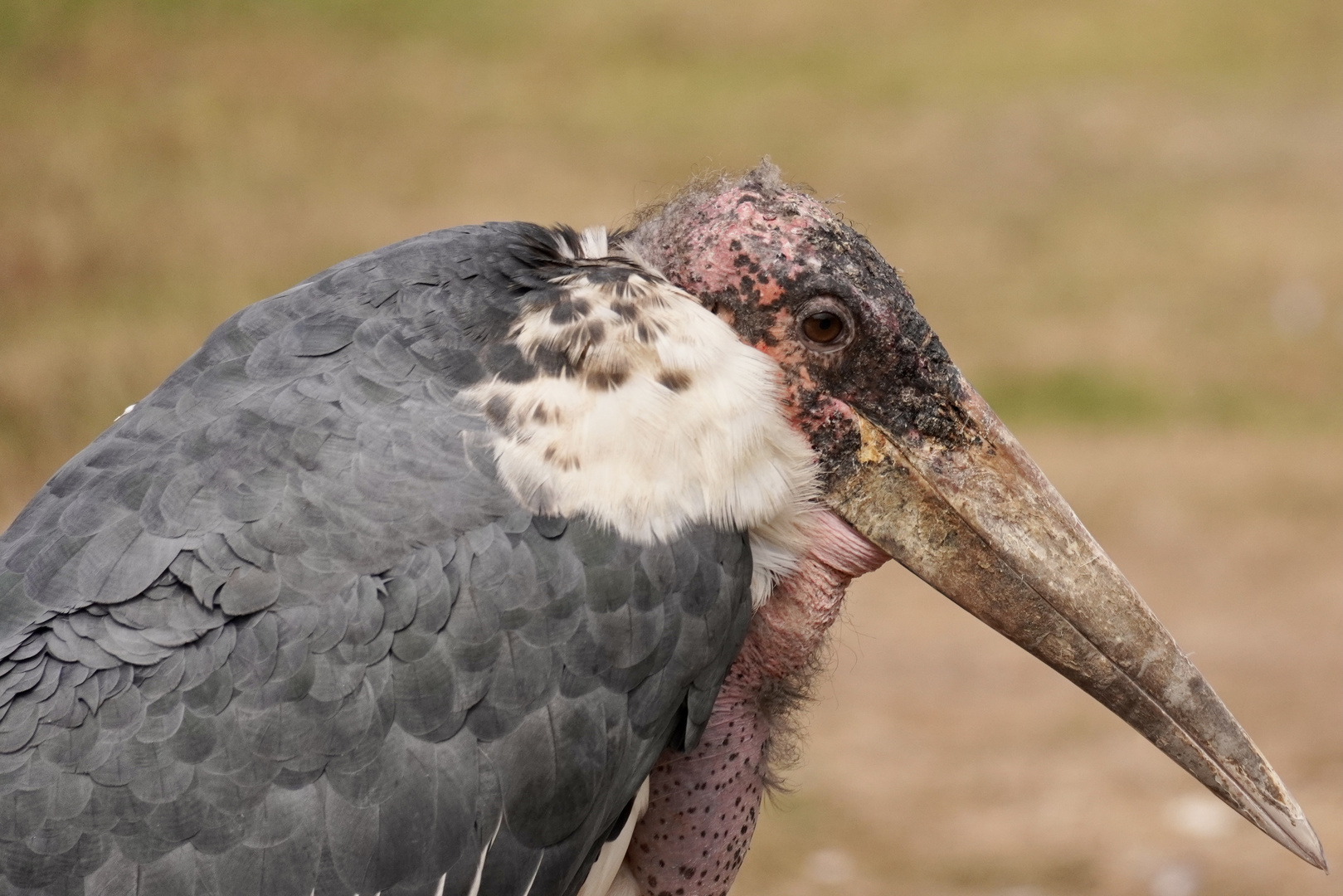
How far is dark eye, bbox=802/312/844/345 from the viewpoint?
6.08ft

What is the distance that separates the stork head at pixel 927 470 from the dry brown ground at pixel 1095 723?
1.84 meters

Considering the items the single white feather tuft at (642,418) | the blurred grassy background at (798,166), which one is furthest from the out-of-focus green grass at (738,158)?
the single white feather tuft at (642,418)

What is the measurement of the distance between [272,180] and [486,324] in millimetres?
6368

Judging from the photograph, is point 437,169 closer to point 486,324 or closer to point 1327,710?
point 1327,710

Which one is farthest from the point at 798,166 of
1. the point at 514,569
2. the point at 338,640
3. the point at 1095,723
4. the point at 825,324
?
the point at 338,640

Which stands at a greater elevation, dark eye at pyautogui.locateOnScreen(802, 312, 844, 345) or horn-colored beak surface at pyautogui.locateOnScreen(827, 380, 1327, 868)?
dark eye at pyautogui.locateOnScreen(802, 312, 844, 345)

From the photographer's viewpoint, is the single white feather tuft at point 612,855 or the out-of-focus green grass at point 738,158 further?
the out-of-focus green grass at point 738,158

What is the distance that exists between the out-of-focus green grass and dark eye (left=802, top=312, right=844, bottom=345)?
14.5 ft

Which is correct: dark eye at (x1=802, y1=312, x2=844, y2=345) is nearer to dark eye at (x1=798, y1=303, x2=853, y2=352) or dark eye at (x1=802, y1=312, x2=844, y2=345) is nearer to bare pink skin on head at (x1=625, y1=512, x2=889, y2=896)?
dark eye at (x1=798, y1=303, x2=853, y2=352)

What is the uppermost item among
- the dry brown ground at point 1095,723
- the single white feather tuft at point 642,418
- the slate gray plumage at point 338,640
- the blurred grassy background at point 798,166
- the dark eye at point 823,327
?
the blurred grassy background at point 798,166

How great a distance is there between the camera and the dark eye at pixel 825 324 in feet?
6.07

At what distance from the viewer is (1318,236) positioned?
8.02 m

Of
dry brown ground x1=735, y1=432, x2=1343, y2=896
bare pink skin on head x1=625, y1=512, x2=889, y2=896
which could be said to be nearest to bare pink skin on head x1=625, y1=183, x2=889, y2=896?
bare pink skin on head x1=625, y1=512, x2=889, y2=896

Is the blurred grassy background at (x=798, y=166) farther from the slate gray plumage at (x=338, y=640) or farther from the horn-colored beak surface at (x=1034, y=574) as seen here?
the slate gray plumage at (x=338, y=640)
